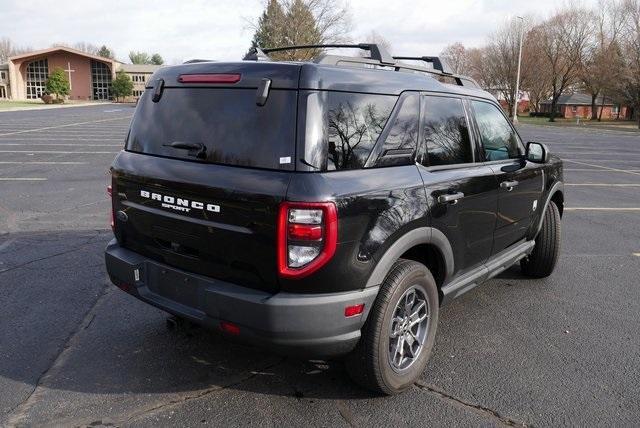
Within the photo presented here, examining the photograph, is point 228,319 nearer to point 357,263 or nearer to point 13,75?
point 357,263

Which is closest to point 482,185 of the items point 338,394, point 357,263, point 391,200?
point 391,200

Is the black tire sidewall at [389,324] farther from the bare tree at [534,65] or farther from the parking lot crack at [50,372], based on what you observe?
the bare tree at [534,65]

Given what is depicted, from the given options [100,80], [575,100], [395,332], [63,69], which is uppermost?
[63,69]

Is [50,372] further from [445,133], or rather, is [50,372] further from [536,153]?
[536,153]

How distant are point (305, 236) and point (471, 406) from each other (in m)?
1.46

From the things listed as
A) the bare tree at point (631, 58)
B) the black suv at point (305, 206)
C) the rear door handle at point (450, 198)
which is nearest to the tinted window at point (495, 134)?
the black suv at point (305, 206)

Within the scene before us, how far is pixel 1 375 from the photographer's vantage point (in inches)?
132

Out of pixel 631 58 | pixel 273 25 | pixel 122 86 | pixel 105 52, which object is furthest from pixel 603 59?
pixel 105 52

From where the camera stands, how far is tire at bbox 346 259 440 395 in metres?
2.99

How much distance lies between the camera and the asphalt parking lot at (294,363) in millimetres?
3041

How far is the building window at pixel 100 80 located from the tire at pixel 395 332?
97.2 metres

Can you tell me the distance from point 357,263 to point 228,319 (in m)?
0.74

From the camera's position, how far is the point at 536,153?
15.5 ft

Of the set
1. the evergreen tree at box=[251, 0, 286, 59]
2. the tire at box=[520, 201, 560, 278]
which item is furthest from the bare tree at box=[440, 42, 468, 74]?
the tire at box=[520, 201, 560, 278]
